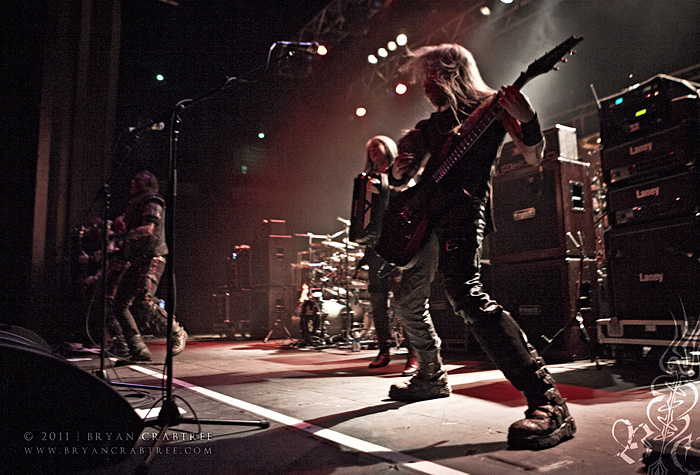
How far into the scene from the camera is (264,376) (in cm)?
410

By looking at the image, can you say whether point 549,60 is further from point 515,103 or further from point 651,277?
point 651,277

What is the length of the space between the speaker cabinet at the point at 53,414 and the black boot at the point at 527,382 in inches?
54.5

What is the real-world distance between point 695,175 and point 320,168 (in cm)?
1060

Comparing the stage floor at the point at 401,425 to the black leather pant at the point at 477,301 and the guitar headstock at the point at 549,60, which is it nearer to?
the black leather pant at the point at 477,301

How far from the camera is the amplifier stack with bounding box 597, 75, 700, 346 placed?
3.49 metres

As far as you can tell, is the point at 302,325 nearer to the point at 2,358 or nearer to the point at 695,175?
the point at 695,175

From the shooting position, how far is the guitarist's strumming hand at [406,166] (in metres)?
2.72

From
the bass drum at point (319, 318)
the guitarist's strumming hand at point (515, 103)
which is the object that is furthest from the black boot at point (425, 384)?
the bass drum at point (319, 318)

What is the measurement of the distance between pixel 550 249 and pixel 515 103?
293 centimetres

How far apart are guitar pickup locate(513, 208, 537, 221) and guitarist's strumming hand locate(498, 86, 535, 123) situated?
295 cm

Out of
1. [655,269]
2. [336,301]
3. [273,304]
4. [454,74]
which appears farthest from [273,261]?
[454,74]

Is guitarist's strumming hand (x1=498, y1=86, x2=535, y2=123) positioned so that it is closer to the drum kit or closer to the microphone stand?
the microphone stand

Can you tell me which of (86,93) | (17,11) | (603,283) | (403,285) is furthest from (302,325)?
(17,11)

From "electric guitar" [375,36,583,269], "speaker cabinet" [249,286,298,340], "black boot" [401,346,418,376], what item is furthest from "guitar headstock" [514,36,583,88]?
"speaker cabinet" [249,286,298,340]
